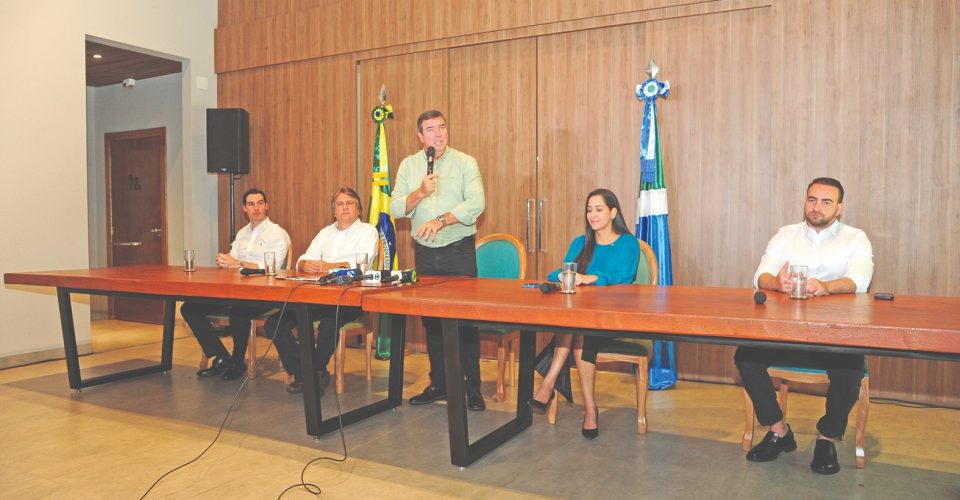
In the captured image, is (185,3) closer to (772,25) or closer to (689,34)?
(689,34)

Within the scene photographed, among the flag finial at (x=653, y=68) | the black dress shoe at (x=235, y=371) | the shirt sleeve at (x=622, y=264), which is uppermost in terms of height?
the flag finial at (x=653, y=68)

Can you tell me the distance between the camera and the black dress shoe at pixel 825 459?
257 cm

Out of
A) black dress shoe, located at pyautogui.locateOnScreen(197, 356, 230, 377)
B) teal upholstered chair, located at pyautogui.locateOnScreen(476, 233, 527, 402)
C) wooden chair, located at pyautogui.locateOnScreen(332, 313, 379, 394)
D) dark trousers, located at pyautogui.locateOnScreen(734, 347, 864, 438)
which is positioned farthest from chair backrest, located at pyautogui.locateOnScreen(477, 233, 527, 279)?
black dress shoe, located at pyautogui.locateOnScreen(197, 356, 230, 377)

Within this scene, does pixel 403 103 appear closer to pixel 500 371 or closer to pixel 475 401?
pixel 500 371

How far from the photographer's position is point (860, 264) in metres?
2.73

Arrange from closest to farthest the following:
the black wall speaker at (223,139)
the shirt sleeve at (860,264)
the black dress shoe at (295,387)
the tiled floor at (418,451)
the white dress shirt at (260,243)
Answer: the tiled floor at (418,451)
the shirt sleeve at (860,264)
the black dress shoe at (295,387)
the white dress shirt at (260,243)
the black wall speaker at (223,139)

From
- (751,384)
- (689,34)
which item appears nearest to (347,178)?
(689,34)

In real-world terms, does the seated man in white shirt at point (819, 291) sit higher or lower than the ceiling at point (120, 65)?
lower

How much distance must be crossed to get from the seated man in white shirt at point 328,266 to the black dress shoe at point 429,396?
0.55 meters

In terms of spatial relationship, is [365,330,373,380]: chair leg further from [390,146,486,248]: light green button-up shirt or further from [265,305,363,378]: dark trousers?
[390,146,486,248]: light green button-up shirt

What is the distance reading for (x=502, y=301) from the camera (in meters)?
2.35

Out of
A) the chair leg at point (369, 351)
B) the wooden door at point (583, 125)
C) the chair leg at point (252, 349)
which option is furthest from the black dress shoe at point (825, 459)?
the chair leg at point (252, 349)

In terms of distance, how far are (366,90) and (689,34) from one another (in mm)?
2595

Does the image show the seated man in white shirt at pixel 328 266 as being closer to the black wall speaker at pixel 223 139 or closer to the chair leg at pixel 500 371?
the chair leg at pixel 500 371
